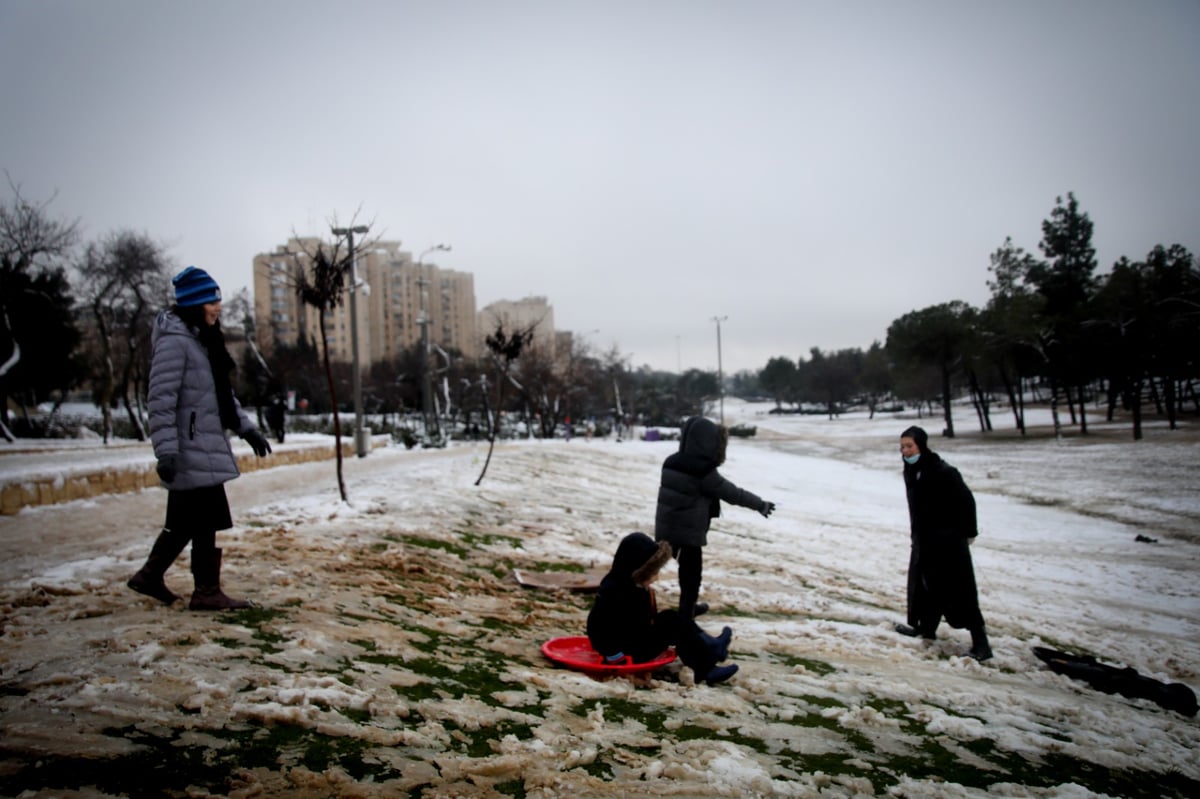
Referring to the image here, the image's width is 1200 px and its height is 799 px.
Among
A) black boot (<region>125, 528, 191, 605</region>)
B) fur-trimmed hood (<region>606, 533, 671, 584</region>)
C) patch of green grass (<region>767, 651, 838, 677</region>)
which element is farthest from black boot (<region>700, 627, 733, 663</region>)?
black boot (<region>125, 528, 191, 605</region>)

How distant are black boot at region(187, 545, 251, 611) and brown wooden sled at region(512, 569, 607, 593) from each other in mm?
3538

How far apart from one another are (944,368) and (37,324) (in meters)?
54.6

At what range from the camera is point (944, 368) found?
163 ft

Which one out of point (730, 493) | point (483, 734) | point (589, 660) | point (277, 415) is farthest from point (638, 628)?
point (277, 415)

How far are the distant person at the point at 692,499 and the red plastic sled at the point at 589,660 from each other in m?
0.82

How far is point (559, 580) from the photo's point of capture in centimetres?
787

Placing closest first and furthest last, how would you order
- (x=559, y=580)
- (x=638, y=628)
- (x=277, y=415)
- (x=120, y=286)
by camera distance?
(x=638, y=628)
(x=559, y=580)
(x=277, y=415)
(x=120, y=286)

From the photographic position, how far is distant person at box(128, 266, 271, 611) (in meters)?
4.29

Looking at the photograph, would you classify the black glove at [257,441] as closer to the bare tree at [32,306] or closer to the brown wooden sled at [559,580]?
the brown wooden sled at [559,580]

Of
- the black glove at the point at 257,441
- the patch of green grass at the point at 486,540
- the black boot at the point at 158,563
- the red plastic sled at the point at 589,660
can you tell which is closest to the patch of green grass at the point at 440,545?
the patch of green grass at the point at 486,540

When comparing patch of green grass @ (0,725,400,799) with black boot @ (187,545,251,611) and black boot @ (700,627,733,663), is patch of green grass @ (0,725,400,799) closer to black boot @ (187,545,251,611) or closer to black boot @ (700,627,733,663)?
black boot @ (187,545,251,611)

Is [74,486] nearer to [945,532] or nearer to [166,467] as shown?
[166,467]

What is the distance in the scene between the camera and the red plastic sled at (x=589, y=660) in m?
4.68

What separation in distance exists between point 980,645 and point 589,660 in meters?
3.99
